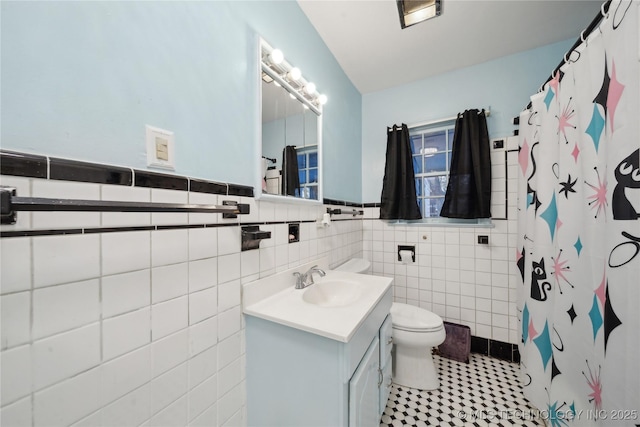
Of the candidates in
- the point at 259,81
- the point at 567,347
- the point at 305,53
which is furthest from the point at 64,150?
the point at 567,347

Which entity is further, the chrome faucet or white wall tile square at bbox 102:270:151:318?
the chrome faucet

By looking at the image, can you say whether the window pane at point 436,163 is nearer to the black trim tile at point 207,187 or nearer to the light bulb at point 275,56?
the light bulb at point 275,56

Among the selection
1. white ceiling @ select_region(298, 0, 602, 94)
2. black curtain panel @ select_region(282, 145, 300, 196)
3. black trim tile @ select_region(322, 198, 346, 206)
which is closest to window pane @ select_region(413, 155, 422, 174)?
white ceiling @ select_region(298, 0, 602, 94)

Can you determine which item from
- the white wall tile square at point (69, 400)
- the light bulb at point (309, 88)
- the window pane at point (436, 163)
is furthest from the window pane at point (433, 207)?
the white wall tile square at point (69, 400)

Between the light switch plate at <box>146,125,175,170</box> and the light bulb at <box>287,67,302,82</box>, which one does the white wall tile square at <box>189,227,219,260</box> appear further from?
the light bulb at <box>287,67,302,82</box>

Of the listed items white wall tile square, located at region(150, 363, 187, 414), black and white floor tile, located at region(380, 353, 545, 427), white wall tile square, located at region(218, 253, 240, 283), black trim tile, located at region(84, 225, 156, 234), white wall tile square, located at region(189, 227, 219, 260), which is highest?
black trim tile, located at region(84, 225, 156, 234)

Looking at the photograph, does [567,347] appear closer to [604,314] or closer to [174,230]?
[604,314]

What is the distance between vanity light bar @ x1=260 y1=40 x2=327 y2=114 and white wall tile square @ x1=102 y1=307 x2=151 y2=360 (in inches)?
43.4

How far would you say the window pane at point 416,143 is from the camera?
216 centimetres

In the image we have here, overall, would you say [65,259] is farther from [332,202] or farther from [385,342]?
[332,202]

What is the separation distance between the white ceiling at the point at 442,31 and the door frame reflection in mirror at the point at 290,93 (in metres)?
0.52

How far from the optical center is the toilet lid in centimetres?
147

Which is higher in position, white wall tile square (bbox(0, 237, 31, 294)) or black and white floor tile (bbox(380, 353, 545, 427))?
white wall tile square (bbox(0, 237, 31, 294))

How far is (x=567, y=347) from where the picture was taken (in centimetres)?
107
